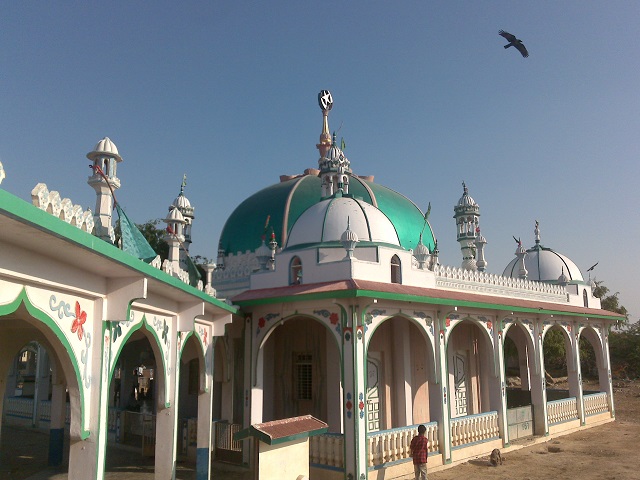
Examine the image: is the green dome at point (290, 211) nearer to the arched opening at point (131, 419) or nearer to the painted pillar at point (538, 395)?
the arched opening at point (131, 419)

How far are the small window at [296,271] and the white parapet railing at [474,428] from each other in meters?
4.91

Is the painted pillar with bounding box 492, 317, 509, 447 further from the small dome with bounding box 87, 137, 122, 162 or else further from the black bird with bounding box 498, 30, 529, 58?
the small dome with bounding box 87, 137, 122, 162

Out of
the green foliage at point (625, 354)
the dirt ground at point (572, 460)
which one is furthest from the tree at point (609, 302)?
the dirt ground at point (572, 460)

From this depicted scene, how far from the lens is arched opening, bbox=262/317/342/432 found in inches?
524

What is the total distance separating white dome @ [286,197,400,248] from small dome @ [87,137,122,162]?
5519mm

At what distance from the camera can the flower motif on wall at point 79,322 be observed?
17.4 ft

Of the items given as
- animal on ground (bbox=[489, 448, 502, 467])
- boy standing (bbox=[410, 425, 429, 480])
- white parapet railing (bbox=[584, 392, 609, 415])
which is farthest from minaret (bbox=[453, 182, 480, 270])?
boy standing (bbox=[410, 425, 429, 480])

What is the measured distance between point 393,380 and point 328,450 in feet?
11.5

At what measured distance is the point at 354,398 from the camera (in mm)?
10805

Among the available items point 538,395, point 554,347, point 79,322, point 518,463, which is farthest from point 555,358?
point 79,322

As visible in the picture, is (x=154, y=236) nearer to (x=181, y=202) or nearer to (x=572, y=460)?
(x=181, y=202)

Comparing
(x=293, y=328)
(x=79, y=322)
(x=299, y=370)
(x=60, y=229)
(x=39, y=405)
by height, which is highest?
(x=60, y=229)

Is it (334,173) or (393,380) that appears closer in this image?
(393,380)

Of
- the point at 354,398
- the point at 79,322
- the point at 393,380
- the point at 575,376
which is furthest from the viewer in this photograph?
the point at 575,376
